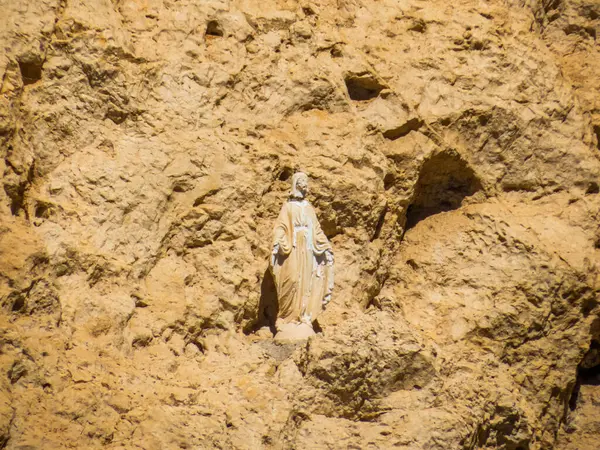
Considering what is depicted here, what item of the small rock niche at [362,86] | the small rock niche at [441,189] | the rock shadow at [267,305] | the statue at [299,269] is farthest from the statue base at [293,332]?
the small rock niche at [362,86]

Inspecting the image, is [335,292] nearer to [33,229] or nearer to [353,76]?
[353,76]

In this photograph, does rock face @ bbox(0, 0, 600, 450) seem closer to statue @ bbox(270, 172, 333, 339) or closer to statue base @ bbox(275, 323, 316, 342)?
statue base @ bbox(275, 323, 316, 342)

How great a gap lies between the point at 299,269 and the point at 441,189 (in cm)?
278

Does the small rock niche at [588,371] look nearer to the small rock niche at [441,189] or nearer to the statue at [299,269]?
the small rock niche at [441,189]

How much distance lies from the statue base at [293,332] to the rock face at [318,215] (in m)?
0.14

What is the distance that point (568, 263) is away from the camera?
13.2m

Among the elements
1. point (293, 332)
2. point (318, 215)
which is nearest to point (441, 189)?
point (318, 215)

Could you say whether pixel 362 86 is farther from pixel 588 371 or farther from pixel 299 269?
pixel 588 371

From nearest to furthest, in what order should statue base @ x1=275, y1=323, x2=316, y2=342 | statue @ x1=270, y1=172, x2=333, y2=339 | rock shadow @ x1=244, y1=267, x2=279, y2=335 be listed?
statue base @ x1=275, y1=323, x2=316, y2=342
statue @ x1=270, y1=172, x2=333, y2=339
rock shadow @ x1=244, y1=267, x2=279, y2=335

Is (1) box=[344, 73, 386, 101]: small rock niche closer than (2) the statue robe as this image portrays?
No

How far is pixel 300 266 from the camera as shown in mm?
11742

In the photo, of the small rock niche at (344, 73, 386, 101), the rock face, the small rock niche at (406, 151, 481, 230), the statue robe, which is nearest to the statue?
the statue robe

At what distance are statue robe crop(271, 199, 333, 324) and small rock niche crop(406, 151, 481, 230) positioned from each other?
211 centimetres

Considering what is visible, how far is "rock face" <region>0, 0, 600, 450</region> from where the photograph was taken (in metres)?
10.2
